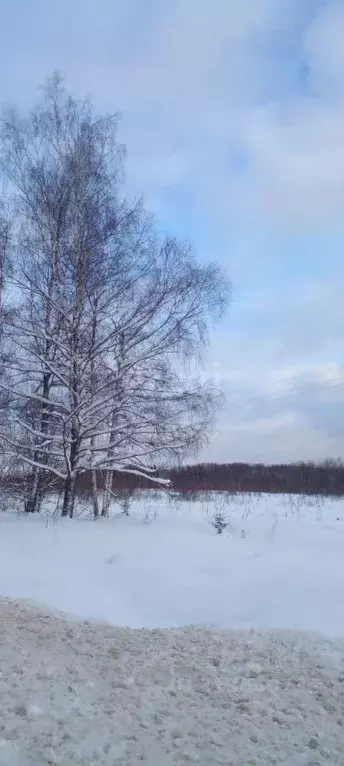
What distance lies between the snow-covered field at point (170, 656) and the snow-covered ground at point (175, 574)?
1.2 inches

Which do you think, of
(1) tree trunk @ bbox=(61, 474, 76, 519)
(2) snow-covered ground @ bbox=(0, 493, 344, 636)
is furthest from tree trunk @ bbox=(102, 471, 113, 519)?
(2) snow-covered ground @ bbox=(0, 493, 344, 636)

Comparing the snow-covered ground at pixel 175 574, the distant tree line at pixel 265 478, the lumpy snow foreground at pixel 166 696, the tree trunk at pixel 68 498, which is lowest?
the lumpy snow foreground at pixel 166 696

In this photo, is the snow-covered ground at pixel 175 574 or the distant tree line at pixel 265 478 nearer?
the snow-covered ground at pixel 175 574

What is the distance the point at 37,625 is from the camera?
639 centimetres

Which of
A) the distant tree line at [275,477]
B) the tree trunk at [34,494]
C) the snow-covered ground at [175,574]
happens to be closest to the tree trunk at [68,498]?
the snow-covered ground at [175,574]

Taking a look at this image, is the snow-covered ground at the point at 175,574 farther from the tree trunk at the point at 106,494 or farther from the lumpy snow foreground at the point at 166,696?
the tree trunk at the point at 106,494

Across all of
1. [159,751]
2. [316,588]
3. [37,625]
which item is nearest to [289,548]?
[316,588]

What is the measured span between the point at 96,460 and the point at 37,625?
28.4 feet

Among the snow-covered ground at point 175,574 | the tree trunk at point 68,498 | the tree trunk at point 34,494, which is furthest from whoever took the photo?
the tree trunk at point 34,494

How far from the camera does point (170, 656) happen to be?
5.59 metres

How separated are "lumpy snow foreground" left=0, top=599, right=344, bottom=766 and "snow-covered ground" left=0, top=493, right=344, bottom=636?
0.78 meters

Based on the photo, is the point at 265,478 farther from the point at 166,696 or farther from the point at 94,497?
the point at 166,696

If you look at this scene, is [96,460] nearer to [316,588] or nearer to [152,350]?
[152,350]

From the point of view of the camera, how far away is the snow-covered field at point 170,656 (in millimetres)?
3846
